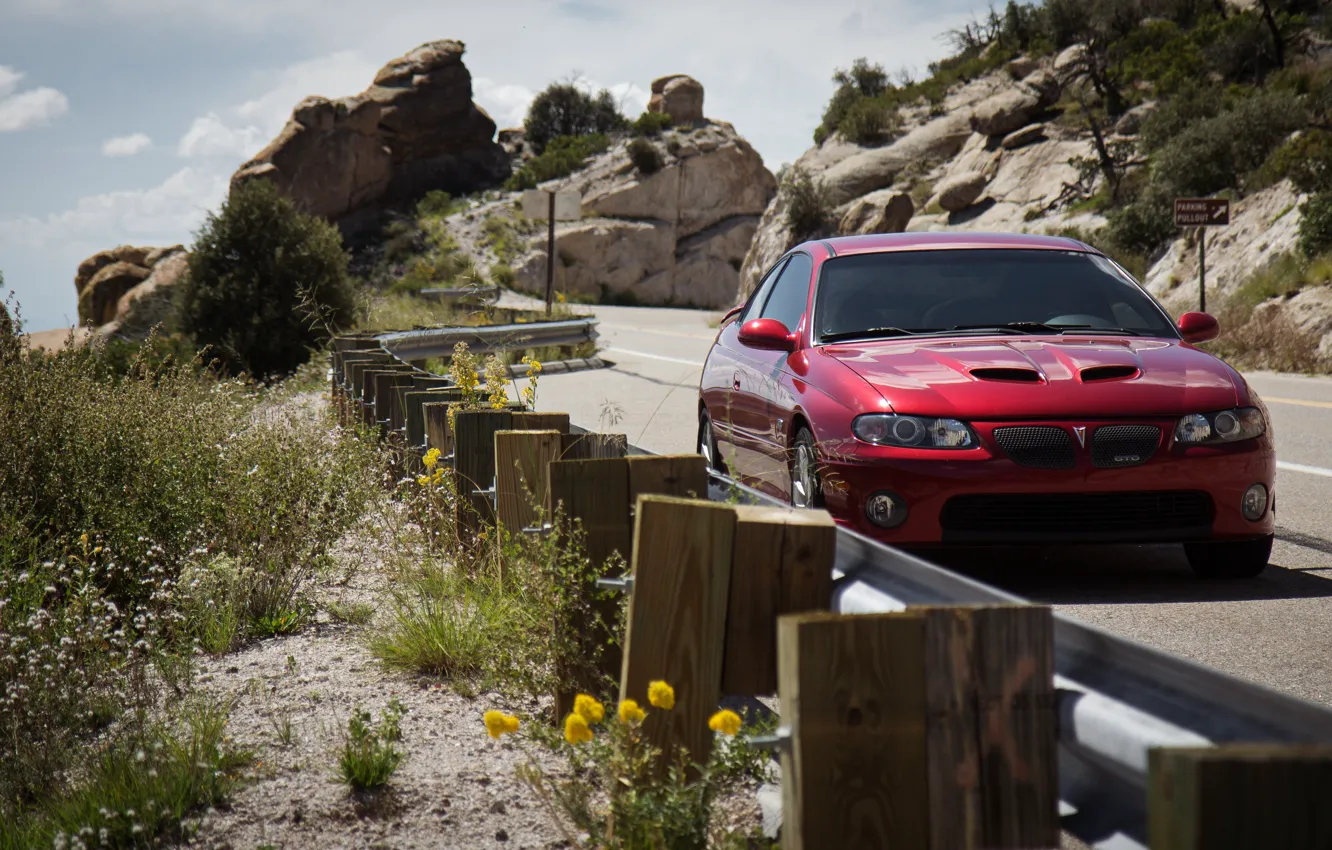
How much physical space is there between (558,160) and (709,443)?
66.7 metres

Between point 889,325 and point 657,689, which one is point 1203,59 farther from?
point 657,689

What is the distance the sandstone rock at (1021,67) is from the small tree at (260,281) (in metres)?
30.9

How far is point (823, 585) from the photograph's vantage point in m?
2.65

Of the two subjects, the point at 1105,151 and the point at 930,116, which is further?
the point at 930,116

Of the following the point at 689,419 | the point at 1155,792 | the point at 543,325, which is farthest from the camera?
the point at 543,325

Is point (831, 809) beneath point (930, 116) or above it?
beneath

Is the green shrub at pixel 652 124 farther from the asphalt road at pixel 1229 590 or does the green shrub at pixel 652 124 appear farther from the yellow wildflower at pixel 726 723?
the yellow wildflower at pixel 726 723

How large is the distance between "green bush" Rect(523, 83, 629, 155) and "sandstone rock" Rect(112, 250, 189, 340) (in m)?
36.3

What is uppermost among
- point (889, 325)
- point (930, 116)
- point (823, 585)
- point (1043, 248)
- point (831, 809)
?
point (930, 116)

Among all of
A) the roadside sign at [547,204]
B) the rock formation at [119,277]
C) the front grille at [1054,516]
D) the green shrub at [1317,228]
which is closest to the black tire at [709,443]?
the front grille at [1054,516]

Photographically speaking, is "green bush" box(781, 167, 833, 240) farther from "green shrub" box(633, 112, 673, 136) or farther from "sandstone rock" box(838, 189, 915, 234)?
"green shrub" box(633, 112, 673, 136)

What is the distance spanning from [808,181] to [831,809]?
4309 centimetres

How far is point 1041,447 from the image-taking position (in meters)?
5.27

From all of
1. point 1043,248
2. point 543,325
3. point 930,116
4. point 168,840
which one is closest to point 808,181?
point 930,116
